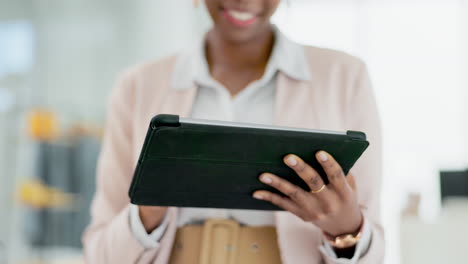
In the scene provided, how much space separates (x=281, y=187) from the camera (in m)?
0.53

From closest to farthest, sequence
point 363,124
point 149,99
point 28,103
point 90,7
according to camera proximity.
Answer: point 363,124, point 149,99, point 28,103, point 90,7

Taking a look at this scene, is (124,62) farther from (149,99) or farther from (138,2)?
(149,99)

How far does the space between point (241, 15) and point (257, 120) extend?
121 millimetres

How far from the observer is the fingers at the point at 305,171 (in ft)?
1.63

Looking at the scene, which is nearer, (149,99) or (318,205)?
(318,205)

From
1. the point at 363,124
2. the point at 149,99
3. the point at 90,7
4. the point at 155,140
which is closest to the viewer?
the point at 155,140

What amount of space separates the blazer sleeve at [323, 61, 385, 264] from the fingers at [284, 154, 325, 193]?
0.06 metres

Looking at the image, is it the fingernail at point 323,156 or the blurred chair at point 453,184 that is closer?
the fingernail at point 323,156

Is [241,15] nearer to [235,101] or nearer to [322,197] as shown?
[235,101]

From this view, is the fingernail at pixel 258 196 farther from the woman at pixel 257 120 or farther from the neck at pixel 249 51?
the neck at pixel 249 51

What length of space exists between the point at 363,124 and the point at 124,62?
79.4 inches

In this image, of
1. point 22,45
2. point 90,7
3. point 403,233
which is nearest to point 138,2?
point 90,7

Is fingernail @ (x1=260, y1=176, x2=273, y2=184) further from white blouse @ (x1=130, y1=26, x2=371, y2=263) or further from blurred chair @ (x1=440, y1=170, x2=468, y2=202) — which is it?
blurred chair @ (x1=440, y1=170, x2=468, y2=202)

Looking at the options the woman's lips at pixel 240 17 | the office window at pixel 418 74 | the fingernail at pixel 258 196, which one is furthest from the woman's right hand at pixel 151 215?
the office window at pixel 418 74
